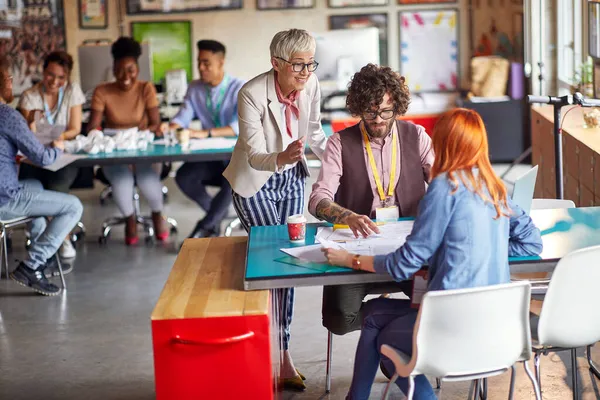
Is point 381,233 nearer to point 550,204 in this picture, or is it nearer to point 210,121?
point 550,204

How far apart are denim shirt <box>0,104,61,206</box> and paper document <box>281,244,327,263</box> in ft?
8.12

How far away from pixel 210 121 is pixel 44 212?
150 cm

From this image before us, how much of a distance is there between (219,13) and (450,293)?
754 centimetres

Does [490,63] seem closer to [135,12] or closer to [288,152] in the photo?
[135,12]

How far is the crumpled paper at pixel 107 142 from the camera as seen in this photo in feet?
19.6

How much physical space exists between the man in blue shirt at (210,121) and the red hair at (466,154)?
11.5ft

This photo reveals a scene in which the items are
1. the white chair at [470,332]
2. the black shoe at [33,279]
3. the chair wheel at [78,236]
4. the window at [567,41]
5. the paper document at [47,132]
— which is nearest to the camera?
the white chair at [470,332]

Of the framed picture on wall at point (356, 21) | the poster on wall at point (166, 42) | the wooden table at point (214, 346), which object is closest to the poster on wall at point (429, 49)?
the framed picture on wall at point (356, 21)

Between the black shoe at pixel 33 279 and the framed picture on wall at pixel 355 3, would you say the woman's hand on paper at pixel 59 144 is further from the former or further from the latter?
the framed picture on wall at pixel 355 3

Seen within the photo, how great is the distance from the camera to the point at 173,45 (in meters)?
9.71

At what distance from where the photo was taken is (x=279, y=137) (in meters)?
3.90

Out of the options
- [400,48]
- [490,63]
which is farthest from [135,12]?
[490,63]

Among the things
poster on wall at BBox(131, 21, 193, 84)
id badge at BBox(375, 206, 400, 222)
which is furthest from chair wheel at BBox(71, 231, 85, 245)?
id badge at BBox(375, 206, 400, 222)

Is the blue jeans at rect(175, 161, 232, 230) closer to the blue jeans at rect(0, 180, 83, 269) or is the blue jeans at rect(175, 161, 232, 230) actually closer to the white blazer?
the blue jeans at rect(0, 180, 83, 269)
